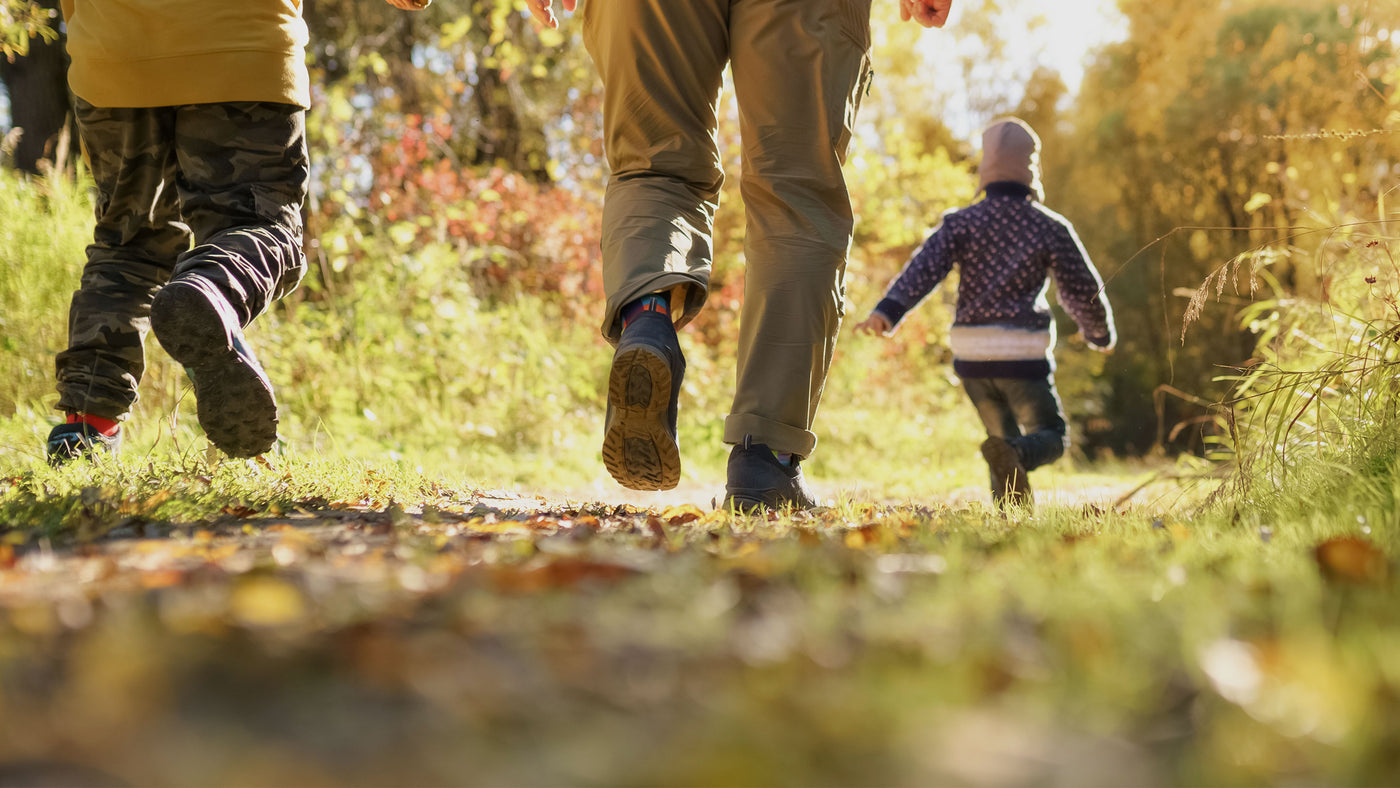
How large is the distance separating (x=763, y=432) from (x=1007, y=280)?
7.36 ft

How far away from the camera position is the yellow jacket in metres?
2.37

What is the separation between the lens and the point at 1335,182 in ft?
31.3

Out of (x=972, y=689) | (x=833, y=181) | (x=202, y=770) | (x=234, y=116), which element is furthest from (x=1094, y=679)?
(x=234, y=116)

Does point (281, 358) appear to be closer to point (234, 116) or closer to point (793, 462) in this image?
point (234, 116)

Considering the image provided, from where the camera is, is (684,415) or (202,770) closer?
(202,770)

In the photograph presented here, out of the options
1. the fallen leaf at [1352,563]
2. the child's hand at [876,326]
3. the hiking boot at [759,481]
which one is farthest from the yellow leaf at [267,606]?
the child's hand at [876,326]

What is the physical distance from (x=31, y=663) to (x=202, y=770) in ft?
0.91

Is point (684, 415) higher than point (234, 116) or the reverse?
the reverse

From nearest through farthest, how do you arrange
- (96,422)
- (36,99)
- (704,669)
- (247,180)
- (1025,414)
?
1. (704,669)
2. (247,180)
3. (96,422)
4. (1025,414)
5. (36,99)

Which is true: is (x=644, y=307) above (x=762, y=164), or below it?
below

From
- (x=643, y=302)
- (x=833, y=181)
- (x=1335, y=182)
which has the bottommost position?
(x=643, y=302)

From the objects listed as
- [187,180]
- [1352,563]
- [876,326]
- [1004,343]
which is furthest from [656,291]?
[1004,343]

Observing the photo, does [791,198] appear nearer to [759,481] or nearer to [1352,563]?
[759,481]

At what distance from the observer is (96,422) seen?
2.56 m
